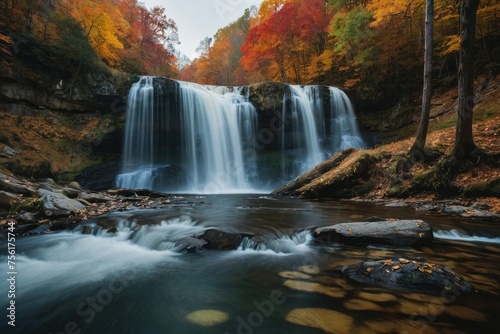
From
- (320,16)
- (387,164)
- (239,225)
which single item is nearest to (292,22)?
(320,16)

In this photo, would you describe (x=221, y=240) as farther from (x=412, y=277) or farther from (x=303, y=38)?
(x=303, y=38)

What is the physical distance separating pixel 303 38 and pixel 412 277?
24.3 m

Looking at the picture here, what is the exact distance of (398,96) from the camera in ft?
59.4

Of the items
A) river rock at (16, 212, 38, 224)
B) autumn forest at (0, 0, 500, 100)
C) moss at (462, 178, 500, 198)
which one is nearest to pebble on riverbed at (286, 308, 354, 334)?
river rock at (16, 212, 38, 224)

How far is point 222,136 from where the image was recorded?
1759cm

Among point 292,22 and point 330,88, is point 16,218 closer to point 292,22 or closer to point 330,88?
point 330,88

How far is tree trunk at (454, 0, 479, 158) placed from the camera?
6.42 m

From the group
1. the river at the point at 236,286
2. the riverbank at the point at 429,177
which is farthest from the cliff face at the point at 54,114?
the riverbank at the point at 429,177

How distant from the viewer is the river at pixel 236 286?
223 cm

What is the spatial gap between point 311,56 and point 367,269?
25.6 metres

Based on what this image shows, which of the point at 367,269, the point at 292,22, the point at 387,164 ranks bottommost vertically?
the point at 367,269

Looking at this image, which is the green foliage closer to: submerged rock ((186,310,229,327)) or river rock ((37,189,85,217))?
river rock ((37,189,85,217))

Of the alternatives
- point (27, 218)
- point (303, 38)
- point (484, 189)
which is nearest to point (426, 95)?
point (484, 189)

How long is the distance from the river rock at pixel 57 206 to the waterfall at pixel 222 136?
29.7ft
